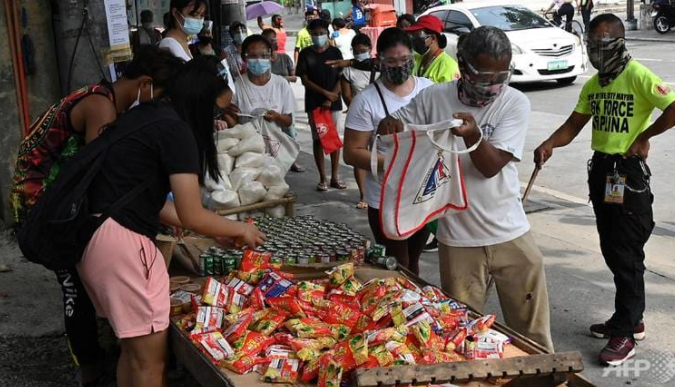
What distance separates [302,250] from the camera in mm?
4496

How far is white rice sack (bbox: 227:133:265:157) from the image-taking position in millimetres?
6363

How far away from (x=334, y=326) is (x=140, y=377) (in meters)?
0.85

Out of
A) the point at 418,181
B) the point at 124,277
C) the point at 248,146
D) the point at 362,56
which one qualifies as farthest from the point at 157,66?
the point at 362,56

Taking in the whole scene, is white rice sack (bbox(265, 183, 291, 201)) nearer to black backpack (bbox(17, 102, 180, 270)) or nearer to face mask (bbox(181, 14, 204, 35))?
face mask (bbox(181, 14, 204, 35))

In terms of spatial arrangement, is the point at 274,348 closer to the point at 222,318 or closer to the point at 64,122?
the point at 222,318

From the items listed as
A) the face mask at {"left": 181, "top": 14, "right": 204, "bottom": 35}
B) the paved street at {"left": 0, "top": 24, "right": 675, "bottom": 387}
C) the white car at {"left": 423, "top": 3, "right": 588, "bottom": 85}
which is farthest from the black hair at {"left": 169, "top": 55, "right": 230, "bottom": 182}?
the white car at {"left": 423, "top": 3, "right": 588, "bottom": 85}

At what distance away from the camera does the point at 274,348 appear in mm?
3385

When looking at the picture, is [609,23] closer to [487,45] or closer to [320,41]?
[487,45]

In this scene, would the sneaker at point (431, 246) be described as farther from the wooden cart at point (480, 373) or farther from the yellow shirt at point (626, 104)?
the wooden cart at point (480, 373)

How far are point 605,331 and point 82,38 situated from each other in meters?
4.31

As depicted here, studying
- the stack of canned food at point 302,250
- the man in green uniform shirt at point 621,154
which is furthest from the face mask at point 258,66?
the man in green uniform shirt at point 621,154

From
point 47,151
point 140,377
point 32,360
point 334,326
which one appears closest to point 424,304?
point 334,326

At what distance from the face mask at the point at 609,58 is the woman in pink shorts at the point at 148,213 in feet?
7.35

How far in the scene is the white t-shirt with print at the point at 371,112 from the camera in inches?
188
